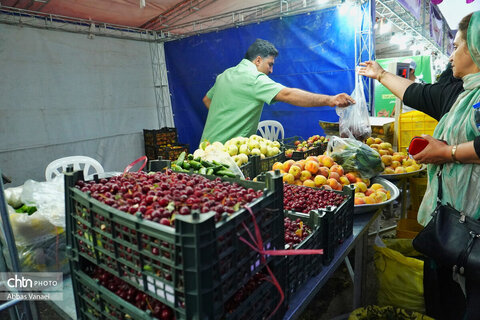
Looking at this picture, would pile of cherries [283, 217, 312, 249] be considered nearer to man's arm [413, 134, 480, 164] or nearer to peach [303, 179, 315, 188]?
peach [303, 179, 315, 188]

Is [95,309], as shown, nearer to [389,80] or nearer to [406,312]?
[406,312]

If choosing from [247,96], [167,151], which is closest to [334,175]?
[247,96]

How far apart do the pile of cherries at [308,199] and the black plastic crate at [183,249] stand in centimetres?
68

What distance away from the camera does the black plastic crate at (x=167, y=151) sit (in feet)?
22.6

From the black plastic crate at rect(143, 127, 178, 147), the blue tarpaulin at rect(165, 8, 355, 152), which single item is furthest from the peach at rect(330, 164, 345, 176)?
the black plastic crate at rect(143, 127, 178, 147)

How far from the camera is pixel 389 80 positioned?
246 centimetres

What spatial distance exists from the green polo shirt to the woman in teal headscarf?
1.60 meters

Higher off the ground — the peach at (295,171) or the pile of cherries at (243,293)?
the peach at (295,171)

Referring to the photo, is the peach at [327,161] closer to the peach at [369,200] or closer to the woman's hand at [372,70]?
the peach at [369,200]

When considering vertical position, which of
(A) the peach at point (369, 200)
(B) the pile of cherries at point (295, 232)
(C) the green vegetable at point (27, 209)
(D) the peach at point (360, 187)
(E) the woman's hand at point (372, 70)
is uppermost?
(E) the woman's hand at point (372, 70)

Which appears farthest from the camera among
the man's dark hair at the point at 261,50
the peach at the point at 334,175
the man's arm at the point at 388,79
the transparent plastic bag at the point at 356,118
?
the man's dark hair at the point at 261,50

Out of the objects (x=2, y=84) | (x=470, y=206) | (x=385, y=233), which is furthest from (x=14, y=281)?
(x=2, y=84)

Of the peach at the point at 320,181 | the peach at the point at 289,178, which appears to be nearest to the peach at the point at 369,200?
the peach at the point at 320,181

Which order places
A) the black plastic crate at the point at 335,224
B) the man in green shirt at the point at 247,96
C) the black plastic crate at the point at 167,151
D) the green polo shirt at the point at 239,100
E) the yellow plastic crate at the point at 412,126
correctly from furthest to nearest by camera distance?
1. the black plastic crate at the point at 167,151
2. the yellow plastic crate at the point at 412,126
3. the green polo shirt at the point at 239,100
4. the man in green shirt at the point at 247,96
5. the black plastic crate at the point at 335,224
